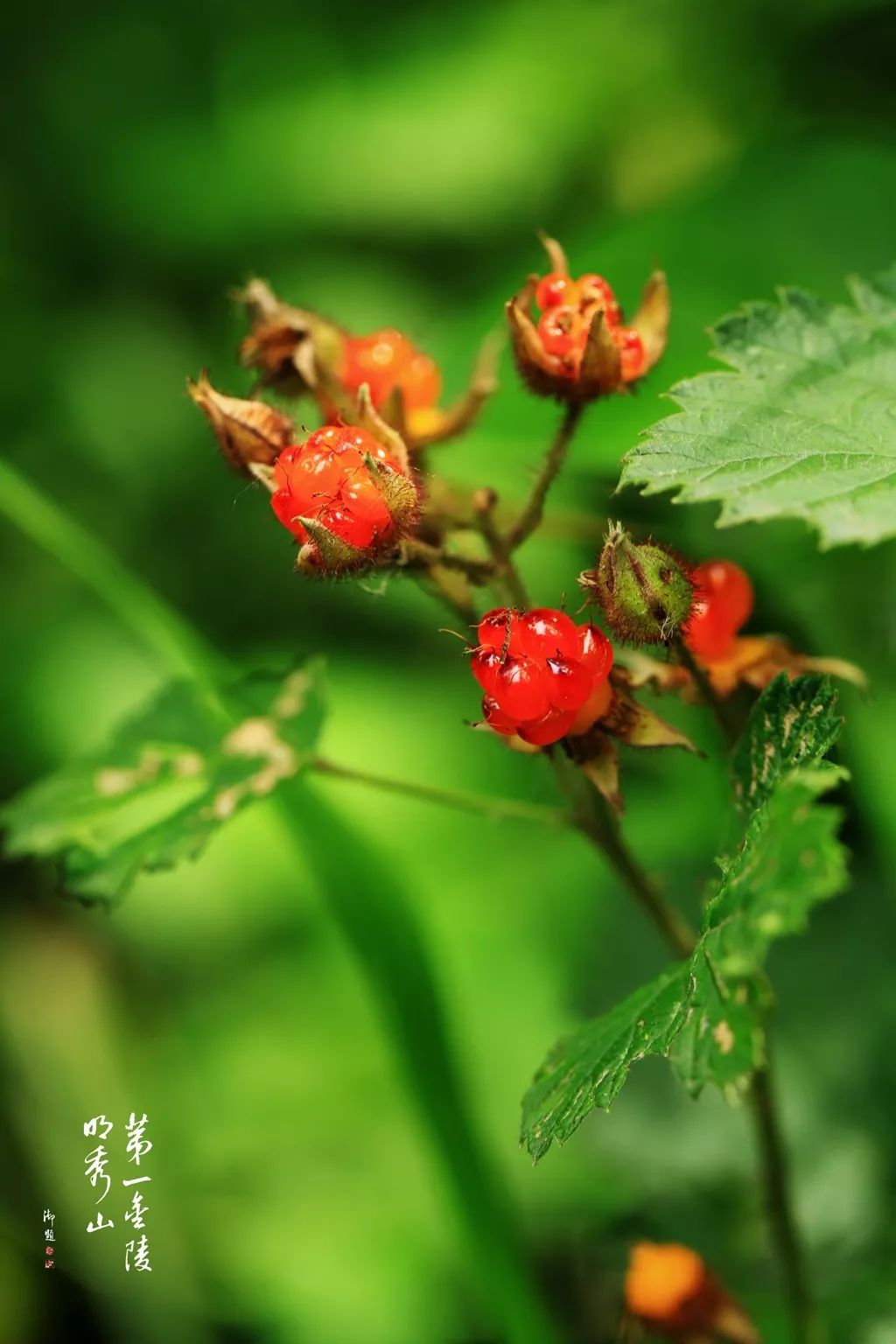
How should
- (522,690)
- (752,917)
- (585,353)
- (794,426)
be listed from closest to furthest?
(752,917) < (522,690) < (794,426) < (585,353)

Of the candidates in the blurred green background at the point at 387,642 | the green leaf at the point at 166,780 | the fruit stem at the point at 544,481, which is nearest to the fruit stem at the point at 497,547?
the fruit stem at the point at 544,481

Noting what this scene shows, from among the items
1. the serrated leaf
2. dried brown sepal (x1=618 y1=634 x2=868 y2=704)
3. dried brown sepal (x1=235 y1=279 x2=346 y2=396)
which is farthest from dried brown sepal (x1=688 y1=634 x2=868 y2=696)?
dried brown sepal (x1=235 y1=279 x2=346 y2=396)

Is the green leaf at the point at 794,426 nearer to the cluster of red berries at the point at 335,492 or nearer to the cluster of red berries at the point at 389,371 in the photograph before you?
the cluster of red berries at the point at 335,492

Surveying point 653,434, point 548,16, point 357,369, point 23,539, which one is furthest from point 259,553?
point 653,434

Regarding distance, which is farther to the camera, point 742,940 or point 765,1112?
point 765,1112

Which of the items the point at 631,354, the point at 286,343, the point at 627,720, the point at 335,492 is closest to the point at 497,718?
the point at 627,720

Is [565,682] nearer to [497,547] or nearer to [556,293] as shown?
[497,547]
